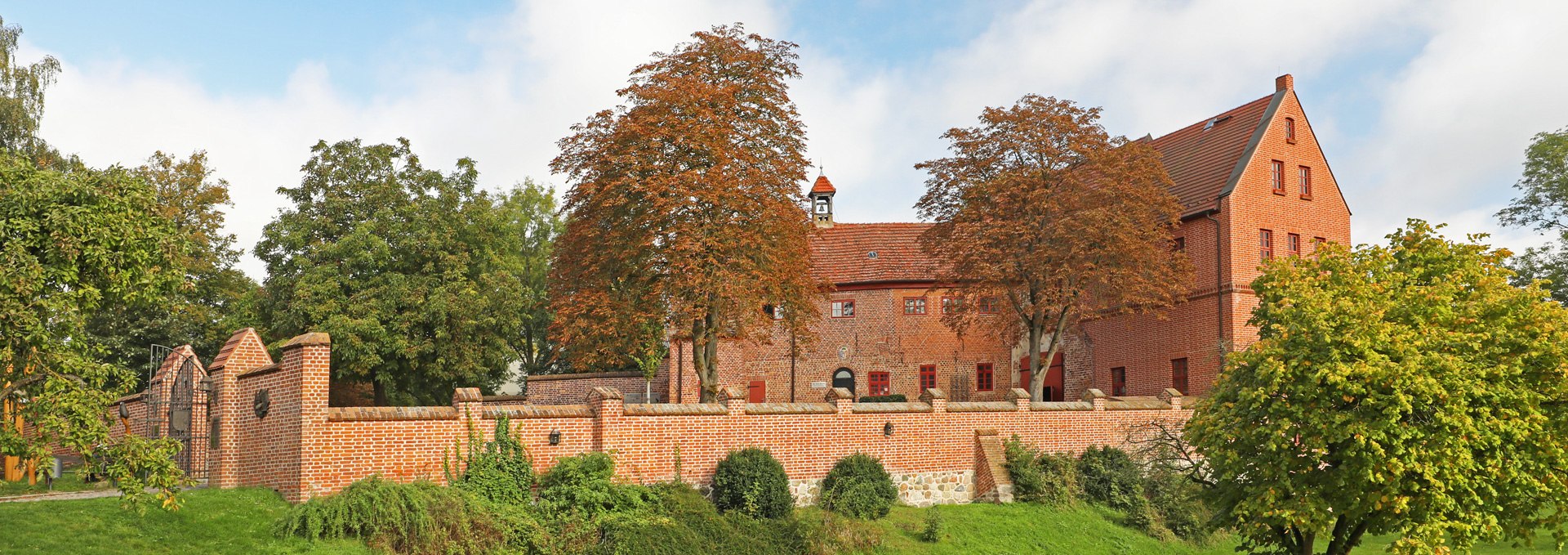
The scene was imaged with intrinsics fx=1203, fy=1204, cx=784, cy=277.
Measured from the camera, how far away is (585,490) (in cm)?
1972

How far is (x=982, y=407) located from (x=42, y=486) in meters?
17.4

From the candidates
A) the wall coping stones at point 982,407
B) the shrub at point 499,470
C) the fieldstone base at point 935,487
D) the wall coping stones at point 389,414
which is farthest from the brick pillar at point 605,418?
the wall coping stones at point 982,407

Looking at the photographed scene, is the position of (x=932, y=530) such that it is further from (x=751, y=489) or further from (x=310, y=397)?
(x=310, y=397)

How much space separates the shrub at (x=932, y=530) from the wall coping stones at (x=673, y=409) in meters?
4.21

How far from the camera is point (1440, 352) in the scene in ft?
53.0

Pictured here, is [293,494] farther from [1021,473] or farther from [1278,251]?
[1278,251]

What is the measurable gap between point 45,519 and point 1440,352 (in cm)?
1842

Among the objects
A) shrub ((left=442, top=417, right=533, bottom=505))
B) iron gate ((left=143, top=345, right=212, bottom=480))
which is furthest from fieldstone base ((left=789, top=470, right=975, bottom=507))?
iron gate ((left=143, top=345, right=212, bottom=480))

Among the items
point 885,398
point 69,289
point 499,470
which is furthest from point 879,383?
point 69,289

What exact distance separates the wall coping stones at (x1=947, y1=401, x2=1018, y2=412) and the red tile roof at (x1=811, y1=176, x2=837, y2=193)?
18.8 meters

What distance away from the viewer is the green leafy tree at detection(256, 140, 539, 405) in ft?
108

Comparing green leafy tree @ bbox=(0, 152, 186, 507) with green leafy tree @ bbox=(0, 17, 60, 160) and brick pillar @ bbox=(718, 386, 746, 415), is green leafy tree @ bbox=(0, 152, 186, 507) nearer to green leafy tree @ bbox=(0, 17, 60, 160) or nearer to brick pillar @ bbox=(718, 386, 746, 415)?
brick pillar @ bbox=(718, 386, 746, 415)

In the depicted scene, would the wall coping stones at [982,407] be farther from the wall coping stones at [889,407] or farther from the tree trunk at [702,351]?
the tree trunk at [702,351]

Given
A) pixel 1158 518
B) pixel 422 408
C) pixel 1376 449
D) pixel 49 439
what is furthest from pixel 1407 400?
pixel 49 439
